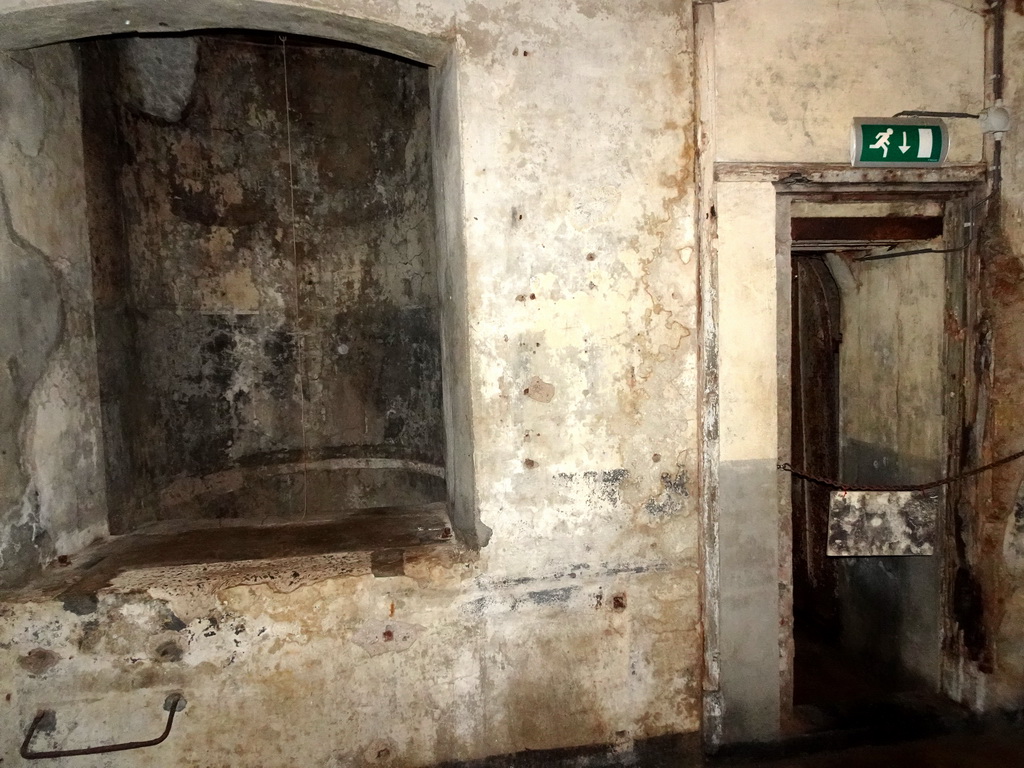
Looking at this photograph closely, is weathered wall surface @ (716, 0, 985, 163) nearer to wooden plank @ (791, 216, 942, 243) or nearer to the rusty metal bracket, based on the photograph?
wooden plank @ (791, 216, 942, 243)

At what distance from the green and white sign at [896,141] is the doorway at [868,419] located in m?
0.30

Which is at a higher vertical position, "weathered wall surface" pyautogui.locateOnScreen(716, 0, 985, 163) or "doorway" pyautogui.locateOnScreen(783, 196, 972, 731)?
"weathered wall surface" pyautogui.locateOnScreen(716, 0, 985, 163)

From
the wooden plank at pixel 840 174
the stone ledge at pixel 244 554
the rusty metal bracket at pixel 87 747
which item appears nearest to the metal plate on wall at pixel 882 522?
the wooden plank at pixel 840 174

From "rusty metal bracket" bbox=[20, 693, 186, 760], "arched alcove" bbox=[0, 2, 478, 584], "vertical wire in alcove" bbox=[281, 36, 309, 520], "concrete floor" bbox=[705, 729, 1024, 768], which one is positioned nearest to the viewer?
"rusty metal bracket" bbox=[20, 693, 186, 760]

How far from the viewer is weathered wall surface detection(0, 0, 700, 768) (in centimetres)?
231

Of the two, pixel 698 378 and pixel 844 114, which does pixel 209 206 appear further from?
pixel 844 114

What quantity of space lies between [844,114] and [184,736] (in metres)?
3.78

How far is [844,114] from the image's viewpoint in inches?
101

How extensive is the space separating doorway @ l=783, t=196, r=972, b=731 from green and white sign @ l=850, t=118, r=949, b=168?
0.30 meters

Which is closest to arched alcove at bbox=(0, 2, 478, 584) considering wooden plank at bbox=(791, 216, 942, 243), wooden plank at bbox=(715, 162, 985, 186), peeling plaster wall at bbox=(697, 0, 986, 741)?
peeling plaster wall at bbox=(697, 0, 986, 741)

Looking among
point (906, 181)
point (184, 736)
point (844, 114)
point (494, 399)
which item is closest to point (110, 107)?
A: point (494, 399)

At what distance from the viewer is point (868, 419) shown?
3547mm

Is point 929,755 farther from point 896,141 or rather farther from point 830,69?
point 830,69

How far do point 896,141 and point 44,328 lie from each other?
373 cm
